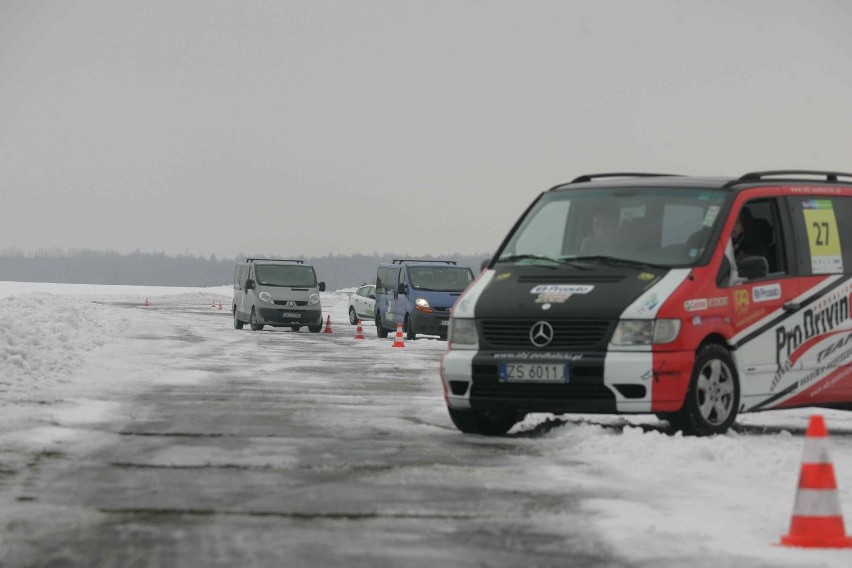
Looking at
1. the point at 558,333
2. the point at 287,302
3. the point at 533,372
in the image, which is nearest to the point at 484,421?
the point at 533,372

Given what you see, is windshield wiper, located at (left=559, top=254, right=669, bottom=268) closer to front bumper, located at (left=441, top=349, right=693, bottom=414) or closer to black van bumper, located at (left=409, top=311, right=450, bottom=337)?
front bumper, located at (left=441, top=349, right=693, bottom=414)

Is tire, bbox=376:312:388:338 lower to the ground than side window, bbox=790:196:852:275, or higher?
lower

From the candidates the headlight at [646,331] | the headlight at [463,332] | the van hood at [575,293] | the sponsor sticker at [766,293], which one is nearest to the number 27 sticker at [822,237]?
the sponsor sticker at [766,293]

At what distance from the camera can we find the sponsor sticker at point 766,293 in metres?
12.4

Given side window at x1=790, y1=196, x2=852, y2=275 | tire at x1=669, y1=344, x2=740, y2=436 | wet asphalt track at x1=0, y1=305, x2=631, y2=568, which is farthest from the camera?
A: side window at x1=790, y1=196, x2=852, y2=275

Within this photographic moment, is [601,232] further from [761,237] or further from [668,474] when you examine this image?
[668,474]

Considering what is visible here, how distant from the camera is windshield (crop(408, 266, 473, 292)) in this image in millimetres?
35562

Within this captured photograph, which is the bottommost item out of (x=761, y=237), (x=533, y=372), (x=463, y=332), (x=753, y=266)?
(x=533, y=372)

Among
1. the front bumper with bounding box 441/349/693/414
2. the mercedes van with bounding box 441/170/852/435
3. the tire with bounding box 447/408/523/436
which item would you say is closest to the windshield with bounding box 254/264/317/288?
the mercedes van with bounding box 441/170/852/435

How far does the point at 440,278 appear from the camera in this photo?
Answer: 1421 inches

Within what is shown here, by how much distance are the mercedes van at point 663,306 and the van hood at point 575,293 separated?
11 mm

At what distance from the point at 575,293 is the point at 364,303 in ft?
114

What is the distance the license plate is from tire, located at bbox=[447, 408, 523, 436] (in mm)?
645

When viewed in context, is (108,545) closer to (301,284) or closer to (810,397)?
(810,397)
